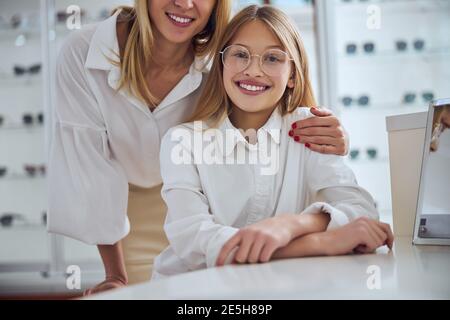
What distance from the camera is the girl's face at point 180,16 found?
42.1 inches

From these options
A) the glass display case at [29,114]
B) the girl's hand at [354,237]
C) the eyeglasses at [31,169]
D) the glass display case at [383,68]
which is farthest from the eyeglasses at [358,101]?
the girl's hand at [354,237]

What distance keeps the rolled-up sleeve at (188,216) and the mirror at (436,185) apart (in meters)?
0.31

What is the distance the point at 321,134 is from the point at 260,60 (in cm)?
15

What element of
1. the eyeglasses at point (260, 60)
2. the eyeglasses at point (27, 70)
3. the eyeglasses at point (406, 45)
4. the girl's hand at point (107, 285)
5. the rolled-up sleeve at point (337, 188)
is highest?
the eyeglasses at point (406, 45)

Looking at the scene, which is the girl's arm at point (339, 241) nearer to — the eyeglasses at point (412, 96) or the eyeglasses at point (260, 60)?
the eyeglasses at point (260, 60)

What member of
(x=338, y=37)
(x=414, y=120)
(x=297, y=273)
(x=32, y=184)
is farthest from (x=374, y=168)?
(x=297, y=273)

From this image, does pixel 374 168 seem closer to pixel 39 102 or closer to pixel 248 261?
pixel 39 102

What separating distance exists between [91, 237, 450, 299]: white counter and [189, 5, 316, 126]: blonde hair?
1.19 ft

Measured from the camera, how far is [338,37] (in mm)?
2592

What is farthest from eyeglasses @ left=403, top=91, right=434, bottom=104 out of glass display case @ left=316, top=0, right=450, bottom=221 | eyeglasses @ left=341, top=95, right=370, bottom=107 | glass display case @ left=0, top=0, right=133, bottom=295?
glass display case @ left=0, top=0, right=133, bottom=295

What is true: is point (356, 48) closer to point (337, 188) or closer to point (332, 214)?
point (337, 188)

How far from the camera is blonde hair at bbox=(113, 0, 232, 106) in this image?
1.08 metres

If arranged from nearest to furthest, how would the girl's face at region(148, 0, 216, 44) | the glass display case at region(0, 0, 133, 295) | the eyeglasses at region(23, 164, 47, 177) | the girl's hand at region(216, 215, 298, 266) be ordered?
the girl's hand at region(216, 215, 298, 266) < the girl's face at region(148, 0, 216, 44) < the glass display case at region(0, 0, 133, 295) < the eyeglasses at region(23, 164, 47, 177)

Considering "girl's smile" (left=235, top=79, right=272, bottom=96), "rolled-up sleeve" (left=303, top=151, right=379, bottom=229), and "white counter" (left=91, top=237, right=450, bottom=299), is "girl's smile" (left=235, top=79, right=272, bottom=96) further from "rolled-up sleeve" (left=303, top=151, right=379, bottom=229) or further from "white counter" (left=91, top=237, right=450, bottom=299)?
"white counter" (left=91, top=237, right=450, bottom=299)
